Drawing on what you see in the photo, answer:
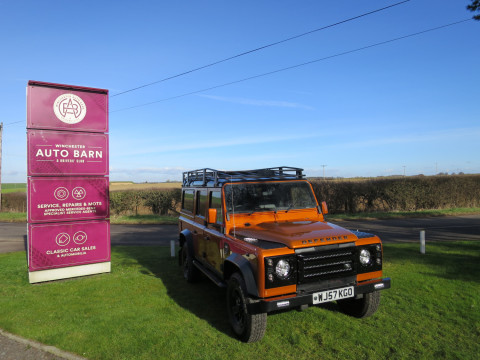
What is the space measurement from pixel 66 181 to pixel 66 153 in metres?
0.67

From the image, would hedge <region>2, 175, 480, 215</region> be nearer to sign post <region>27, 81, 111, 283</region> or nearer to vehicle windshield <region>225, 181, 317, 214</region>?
sign post <region>27, 81, 111, 283</region>

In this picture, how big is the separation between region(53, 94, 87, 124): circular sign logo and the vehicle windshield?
15.9 feet

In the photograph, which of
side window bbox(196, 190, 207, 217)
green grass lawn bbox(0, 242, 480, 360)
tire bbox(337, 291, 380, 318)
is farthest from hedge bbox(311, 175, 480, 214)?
tire bbox(337, 291, 380, 318)

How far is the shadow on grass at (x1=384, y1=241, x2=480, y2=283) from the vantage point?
690cm

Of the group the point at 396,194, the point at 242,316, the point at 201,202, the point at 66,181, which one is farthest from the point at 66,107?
the point at 396,194

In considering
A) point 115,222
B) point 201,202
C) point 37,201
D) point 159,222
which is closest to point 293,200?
point 201,202

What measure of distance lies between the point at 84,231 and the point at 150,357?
4896 millimetres

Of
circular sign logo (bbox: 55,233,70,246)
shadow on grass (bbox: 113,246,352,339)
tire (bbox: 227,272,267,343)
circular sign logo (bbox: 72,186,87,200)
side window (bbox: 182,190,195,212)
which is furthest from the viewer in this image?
circular sign logo (bbox: 72,186,87,200)

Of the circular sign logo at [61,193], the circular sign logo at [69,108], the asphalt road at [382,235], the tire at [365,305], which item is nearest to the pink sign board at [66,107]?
the circular sign logo at [69,108]

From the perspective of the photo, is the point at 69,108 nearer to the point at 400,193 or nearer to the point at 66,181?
the point at 66,181

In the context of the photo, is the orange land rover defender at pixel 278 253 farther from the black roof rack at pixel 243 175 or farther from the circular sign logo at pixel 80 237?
the circular sign logo at pixel 80 237

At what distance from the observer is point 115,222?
21.2m

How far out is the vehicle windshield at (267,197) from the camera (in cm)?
538

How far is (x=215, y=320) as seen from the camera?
511cm
